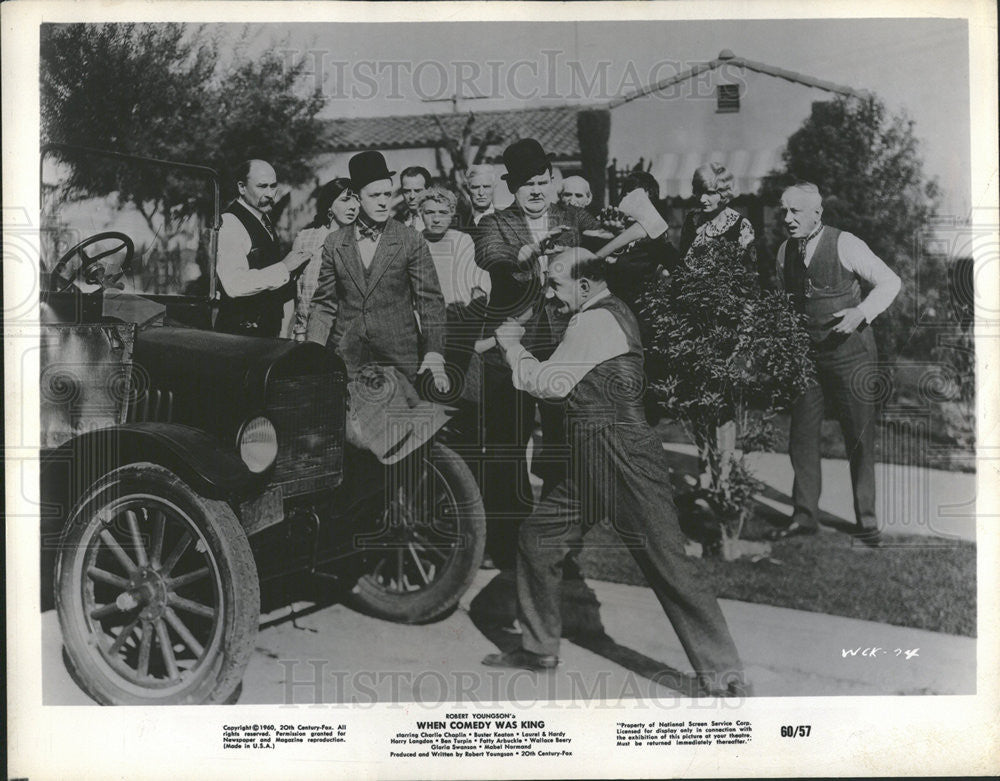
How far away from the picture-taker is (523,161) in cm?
428

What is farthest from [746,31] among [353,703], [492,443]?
[353,703]

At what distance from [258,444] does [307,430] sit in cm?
21

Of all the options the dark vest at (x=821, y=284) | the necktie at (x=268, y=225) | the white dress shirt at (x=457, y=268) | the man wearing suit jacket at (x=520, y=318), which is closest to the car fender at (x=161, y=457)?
the necktie at (x=268, y=225)

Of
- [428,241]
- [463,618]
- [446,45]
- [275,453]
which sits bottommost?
[463,618]

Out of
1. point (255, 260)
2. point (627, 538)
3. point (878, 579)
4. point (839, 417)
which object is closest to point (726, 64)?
point (839, 417)

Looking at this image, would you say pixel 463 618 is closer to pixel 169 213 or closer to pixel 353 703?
pixel 353 703

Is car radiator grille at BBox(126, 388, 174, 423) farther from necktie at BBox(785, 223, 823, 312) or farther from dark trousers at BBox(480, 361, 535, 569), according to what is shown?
necktie at BBox(785, 223, 823, 312)

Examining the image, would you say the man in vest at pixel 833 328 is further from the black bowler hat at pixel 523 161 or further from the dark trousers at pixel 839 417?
the black bowler hat at pixel 523 161

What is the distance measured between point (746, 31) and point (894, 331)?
1582 millimetres

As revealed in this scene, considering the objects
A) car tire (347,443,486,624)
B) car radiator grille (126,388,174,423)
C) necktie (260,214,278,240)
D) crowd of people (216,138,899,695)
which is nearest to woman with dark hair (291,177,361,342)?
crowd of people (216,138,899,695)

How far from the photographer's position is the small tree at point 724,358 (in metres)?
4.29

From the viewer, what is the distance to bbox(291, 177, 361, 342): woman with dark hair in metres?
4.30

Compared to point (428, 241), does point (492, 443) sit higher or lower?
lower

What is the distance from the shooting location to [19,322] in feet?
14.0
